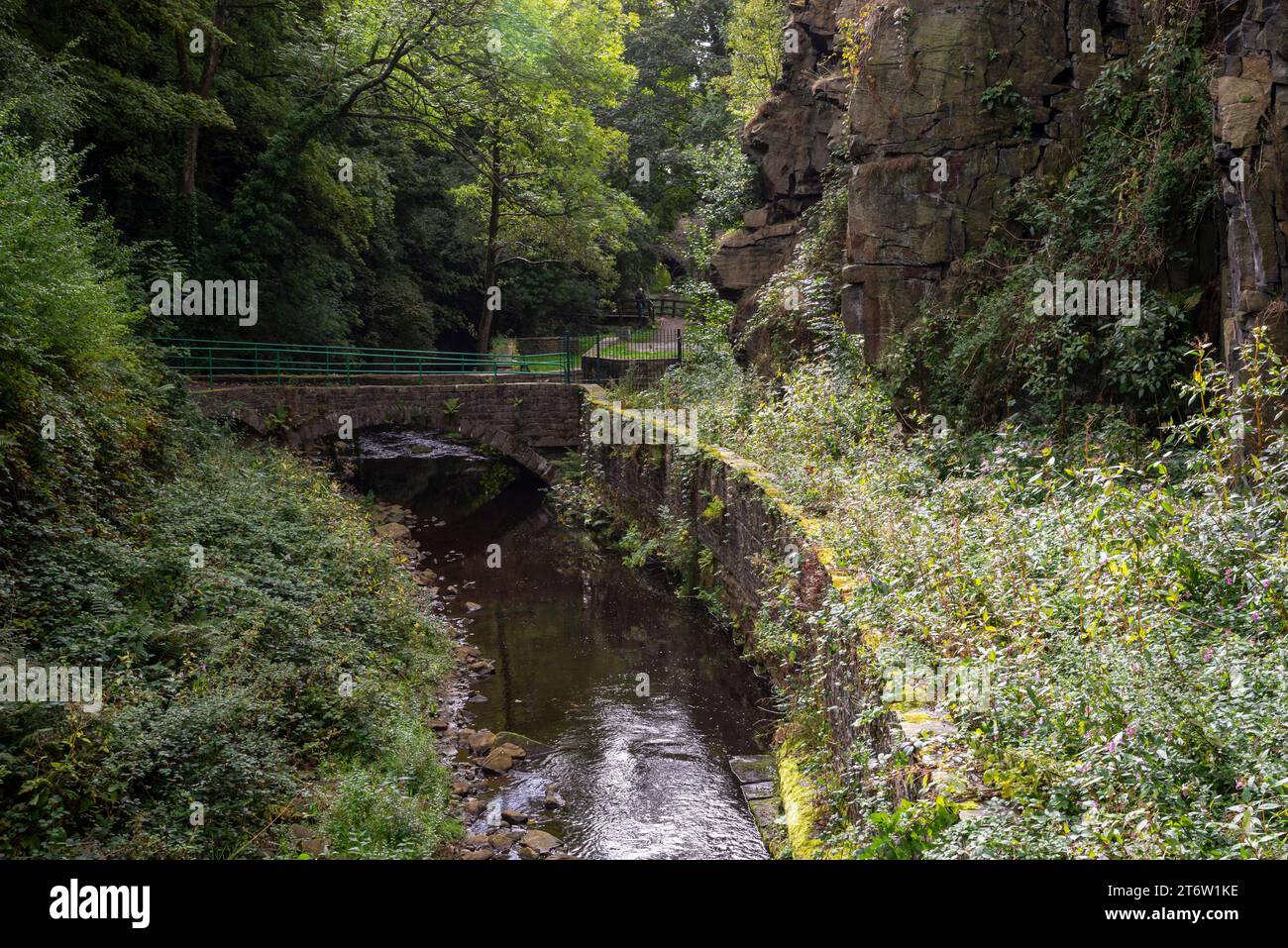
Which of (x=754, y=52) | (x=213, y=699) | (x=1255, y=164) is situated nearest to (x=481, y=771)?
(x=213, y=699)

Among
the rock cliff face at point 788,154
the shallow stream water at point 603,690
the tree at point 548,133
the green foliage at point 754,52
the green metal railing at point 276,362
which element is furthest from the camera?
the green foliage at point 754,52

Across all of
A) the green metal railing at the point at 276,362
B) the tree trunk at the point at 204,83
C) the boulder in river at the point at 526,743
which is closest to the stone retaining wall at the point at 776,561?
the boulder in river at the point at 526,743

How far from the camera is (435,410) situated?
20672 mm

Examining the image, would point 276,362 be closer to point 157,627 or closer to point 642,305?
point 157,627

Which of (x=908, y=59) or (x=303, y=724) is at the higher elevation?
(x=908, y=59)

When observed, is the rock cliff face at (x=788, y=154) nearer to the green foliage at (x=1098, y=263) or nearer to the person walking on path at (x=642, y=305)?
the green foliage at (x=1098, y=263)

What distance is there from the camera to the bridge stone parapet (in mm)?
19156

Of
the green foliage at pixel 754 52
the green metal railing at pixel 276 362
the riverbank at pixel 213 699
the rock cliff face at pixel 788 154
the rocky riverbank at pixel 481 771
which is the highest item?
→ the green foliage at pixel 754 52

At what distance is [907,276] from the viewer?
12148mm

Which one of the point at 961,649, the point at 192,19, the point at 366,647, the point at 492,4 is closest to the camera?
the point at 961,649

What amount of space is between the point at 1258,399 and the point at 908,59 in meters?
7.99

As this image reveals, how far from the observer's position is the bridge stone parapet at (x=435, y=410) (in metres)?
19.2

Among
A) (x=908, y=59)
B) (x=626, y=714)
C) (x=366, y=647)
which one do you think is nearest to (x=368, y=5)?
(x=908, y=59)
